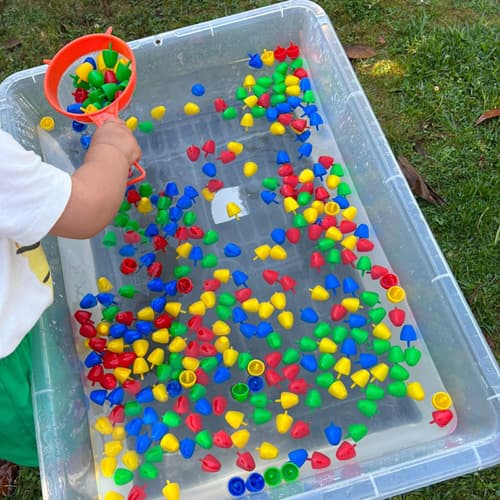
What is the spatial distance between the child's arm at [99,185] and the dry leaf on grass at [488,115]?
0.85 meters

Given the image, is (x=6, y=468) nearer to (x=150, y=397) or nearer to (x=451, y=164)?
(x=150, y=397)

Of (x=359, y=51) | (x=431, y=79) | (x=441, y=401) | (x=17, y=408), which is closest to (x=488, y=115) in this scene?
(x=431, y=79)

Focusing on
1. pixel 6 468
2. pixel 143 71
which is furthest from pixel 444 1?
pixel 6 468

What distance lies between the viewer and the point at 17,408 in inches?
37.9

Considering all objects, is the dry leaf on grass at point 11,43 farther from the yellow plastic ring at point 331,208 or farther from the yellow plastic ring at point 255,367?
the yellow plastic ring at point 255,367

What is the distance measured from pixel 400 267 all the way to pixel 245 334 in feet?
1.11

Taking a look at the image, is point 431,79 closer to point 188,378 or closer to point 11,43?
point 188,378

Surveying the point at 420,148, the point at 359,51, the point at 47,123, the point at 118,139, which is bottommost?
the point at 420,148

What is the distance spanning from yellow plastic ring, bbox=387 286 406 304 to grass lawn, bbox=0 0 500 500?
0.20m

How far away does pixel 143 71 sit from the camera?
1377mm

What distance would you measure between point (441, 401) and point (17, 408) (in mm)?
726

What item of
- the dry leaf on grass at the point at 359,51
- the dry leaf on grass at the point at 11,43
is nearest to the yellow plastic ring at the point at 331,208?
the dry leaf on grass at the point at 359,51

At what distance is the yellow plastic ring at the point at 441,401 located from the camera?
1.00m

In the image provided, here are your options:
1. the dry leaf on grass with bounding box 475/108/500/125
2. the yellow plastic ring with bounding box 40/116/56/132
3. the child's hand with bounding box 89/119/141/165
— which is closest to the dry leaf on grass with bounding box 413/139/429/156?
the dry leaf on grass with bounding box 475/108/500/125
